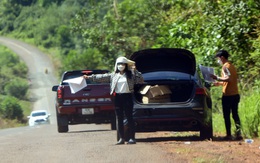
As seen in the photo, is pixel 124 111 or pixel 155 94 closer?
pixel 124 111

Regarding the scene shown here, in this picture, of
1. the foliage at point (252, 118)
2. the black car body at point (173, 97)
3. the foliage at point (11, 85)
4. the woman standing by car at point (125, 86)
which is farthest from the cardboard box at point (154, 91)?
the foliage at point (11, 85)

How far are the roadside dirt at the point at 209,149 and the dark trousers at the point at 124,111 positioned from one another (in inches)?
24.2

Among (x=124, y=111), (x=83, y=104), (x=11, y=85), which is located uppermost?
(x=124, y=111)

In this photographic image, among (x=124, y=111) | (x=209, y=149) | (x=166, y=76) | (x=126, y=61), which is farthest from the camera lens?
(x=166, y=76)

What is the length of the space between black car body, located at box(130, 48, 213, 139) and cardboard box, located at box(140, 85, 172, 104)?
0.03 m

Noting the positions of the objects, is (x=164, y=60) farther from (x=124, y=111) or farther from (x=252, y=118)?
(x=252, y=118)

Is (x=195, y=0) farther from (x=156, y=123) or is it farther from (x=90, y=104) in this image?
(x=156, y=123)

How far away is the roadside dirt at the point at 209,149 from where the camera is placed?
1202 centimetres

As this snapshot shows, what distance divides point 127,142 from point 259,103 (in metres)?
2.87

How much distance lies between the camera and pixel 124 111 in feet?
50.0

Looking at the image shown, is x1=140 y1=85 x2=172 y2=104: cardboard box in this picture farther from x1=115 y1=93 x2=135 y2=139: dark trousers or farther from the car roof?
the car roof

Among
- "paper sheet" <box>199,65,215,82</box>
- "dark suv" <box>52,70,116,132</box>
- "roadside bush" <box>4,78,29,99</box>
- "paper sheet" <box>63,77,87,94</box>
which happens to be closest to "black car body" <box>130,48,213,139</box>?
"paper sheet" <box>199,65,215,82</box>

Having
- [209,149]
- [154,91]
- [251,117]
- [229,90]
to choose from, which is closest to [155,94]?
[154,91]

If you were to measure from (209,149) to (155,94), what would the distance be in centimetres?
224
